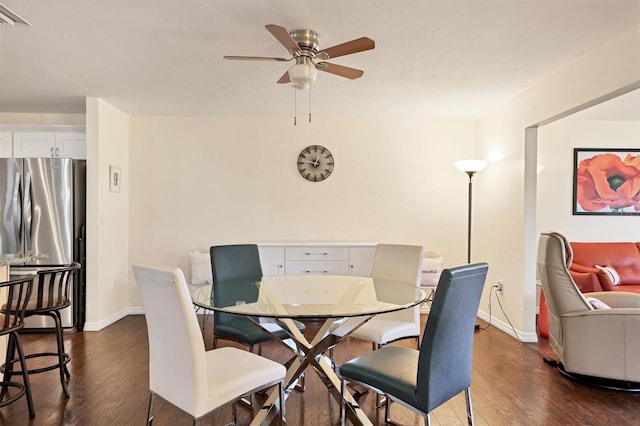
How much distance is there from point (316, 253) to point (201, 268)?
1250 mm

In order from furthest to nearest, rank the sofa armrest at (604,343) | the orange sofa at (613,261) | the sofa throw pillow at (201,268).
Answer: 1. the sofa throw pillow at (201,268)
2. the orange sofa at (613,261)
3. the sofa armrest at (604,343)

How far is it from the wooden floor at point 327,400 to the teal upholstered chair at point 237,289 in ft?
1.43

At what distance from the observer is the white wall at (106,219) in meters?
4.07

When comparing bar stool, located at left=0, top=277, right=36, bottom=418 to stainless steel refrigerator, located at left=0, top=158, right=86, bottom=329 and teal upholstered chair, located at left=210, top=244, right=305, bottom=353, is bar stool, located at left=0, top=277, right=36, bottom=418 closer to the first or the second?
teal upholstered chair, located at left=210, top=244, right=305, bottom=353

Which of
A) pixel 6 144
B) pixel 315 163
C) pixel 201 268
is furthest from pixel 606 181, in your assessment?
pixel 6 144

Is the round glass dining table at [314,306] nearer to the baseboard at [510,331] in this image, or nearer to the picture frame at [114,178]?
the baseboard at [510,331]

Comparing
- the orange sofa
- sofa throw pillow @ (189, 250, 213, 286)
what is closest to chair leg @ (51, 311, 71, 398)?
sofa throw pillow @ (189, 250, 213, 286)

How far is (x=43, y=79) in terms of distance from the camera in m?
3.52

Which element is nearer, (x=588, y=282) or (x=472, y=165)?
(x=588, y=282)

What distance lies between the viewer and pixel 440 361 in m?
1.73

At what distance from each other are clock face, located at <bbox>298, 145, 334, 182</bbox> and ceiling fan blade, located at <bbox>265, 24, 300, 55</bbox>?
2.54 metres

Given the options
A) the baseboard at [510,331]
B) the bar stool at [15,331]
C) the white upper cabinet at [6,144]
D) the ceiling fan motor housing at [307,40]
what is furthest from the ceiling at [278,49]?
the baseboard at [510,331]

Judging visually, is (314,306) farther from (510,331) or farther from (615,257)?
(615,257)

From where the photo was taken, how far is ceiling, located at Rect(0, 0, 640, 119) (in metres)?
2.29
